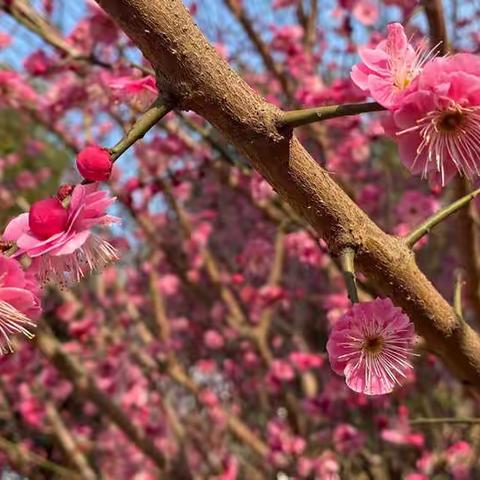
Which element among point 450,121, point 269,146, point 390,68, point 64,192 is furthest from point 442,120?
point 64,192

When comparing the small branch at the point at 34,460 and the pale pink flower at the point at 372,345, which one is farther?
the small branch at the point at 34,460

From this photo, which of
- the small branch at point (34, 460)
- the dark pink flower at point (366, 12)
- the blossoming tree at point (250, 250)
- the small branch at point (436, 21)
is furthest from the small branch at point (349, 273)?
the dark pink flower at point (366, 12)

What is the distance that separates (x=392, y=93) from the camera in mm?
1072

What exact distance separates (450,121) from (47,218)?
0.66 meters

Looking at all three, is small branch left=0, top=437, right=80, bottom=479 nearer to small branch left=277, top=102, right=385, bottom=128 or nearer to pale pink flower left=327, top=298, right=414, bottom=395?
pale pink flower left=327, top=298, right=414, bottom=395

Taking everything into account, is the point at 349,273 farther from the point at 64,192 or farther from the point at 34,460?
the point at 34,460

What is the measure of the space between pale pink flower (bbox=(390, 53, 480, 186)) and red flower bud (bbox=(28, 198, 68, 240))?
0.54 m

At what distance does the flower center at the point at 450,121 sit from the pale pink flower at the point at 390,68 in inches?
3.1

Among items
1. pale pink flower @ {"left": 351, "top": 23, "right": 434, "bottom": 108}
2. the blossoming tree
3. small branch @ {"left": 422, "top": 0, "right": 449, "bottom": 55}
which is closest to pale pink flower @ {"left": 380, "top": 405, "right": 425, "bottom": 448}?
the blossoming tree

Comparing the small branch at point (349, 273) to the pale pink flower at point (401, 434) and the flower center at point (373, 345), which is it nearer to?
the flower center at point (373, 345)

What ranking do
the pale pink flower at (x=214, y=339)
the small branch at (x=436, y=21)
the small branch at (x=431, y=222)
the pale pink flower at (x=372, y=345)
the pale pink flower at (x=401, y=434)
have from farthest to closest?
the pale pink flower at (x=214, y=339), the pale pink flower at (x=401, y=434), the small branch at (x=436, y=21), the small branch at (x=431, y=222), the pale pink flower at (x=372, y=345)

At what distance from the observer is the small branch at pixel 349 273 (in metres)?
1.04

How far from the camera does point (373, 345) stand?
113 centimetres

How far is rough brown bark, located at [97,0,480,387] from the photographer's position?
971 millimetres
